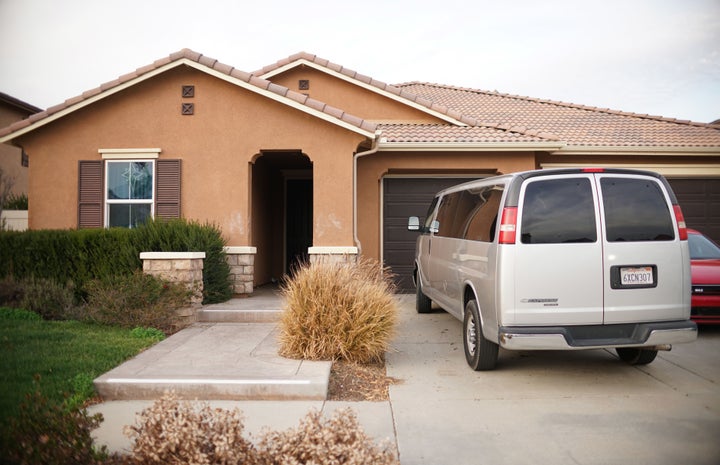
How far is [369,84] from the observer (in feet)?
46.7

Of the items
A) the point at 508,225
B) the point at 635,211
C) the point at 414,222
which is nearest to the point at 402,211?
the point at 414,222

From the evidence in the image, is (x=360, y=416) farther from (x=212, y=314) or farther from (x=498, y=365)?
→ (x=212, y=314)

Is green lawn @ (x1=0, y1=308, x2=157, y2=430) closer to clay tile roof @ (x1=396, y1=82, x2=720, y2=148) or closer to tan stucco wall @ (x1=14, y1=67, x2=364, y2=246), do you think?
tan stucco wall @ (x1=14, y1=67, x2=364, y2=246)

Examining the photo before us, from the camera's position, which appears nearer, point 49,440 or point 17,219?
point 49,440

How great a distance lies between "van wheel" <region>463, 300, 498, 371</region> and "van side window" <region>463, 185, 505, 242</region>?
813mm

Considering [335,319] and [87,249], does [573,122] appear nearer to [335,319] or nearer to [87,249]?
[335,319]

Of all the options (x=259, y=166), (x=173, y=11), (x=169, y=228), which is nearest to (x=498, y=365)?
(x=169, y=228)

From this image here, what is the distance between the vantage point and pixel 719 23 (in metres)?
9.91

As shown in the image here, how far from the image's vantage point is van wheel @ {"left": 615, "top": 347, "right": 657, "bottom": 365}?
645 centimetres

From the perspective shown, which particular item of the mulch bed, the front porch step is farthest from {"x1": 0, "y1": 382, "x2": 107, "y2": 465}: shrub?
the front porch step

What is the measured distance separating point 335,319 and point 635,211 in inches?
136

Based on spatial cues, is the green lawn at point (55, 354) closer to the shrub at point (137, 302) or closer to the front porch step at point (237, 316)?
the shrub at point (137, 302)

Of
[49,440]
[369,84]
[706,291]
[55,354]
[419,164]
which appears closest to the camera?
[49,440]

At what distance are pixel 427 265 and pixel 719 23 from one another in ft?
23.0
